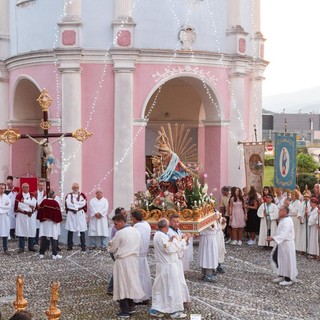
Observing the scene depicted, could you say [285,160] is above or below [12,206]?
above

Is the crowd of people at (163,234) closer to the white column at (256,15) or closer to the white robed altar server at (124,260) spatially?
the white robed altar server at (124,260)

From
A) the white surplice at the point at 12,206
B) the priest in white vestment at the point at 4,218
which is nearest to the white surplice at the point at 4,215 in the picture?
the priest in white vestment at the point at 4,218

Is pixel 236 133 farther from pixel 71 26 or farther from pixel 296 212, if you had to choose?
pixel 71 26

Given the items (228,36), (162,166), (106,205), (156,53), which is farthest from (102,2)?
(162,166)

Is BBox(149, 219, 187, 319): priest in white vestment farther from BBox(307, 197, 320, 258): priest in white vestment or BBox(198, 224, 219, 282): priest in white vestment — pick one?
BBox(307, 197, 320, 258): priest in white vestment

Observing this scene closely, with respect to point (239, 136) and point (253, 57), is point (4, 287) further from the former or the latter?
point (253, 57)

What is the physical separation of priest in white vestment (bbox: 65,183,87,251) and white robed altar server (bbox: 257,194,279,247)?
14.6 feet

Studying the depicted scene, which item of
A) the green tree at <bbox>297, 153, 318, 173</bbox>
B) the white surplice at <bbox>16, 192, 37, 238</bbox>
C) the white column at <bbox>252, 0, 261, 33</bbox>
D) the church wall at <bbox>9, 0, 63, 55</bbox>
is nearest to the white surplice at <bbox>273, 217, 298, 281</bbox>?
the white surplice at <bbox>16, 192, 37, 238</bbox>

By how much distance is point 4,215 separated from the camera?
16.1 meters

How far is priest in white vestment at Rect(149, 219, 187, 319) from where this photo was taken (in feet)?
34.4

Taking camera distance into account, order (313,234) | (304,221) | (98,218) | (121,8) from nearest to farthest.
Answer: (313,234) < (304,221) < (98,218) < (121,8)

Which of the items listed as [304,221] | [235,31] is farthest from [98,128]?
[304,221]

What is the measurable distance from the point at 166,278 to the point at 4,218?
6743mm

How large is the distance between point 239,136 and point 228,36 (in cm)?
297
